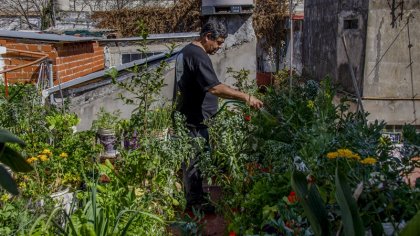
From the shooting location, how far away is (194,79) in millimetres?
4660

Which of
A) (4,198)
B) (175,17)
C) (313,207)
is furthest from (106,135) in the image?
(175,17)

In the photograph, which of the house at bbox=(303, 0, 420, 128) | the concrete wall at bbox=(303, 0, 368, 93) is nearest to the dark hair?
the concrete wall at bbox=(303, 0, 368, 93)

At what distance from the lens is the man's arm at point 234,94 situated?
4.30 m

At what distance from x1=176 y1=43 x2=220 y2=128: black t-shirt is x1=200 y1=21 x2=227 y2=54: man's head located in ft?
0.39

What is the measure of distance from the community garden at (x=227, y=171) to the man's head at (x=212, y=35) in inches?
24.8

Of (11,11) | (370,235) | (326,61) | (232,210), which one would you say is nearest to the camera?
(370,235)

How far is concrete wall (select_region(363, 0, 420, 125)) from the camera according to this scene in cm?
857

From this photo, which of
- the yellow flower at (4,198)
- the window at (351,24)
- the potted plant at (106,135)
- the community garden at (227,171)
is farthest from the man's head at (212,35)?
the window at (351,24)

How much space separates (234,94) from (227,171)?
65cm

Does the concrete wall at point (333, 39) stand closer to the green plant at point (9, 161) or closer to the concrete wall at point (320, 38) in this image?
the concrete wall at point (320, 38)

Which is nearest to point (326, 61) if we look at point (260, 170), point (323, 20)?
point (323, 20)

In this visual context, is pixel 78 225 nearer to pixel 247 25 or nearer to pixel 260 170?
pixel 260 170

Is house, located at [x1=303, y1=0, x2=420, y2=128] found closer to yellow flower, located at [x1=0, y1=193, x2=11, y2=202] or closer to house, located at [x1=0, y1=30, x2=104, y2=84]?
house, located at [x1=0, y1=30, x2=104, y2=84]

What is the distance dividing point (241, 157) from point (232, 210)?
→ 1.81ft
